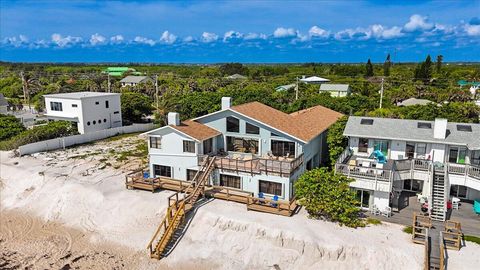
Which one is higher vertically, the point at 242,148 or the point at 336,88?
the point at 336,88

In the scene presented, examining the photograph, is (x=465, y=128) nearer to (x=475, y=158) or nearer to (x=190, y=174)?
(x=475, y=158)

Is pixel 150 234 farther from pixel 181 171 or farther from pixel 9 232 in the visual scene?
pixel 9 232

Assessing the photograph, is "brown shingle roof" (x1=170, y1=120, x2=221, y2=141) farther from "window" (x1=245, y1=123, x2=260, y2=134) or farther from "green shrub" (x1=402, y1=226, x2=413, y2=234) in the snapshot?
"green shrub" (x1=402, y1=226, x2=413, y2=234)

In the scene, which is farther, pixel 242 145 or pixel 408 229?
pixel 242 145

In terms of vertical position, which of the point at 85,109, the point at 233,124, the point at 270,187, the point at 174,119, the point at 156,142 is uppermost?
the point at 174,119

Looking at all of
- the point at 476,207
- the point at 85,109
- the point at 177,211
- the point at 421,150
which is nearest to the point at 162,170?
the point at 177,211
